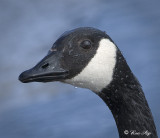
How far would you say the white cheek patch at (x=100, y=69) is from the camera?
15.6 feet

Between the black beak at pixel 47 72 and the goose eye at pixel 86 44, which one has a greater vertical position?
the goose eye at pixel 86 44

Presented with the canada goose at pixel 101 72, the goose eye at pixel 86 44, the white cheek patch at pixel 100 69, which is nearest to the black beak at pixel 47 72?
the canada goose at pixel 101 72

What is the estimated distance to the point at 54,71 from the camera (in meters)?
4.63

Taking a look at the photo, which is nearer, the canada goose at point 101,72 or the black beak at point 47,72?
the black beak at point 47,72

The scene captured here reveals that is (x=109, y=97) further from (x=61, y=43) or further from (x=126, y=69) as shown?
(x=61, y=43)

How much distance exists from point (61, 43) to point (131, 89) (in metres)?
1.03

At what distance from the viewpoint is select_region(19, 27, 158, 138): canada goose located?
476cm

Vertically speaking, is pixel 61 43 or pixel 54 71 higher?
pixel 61 43

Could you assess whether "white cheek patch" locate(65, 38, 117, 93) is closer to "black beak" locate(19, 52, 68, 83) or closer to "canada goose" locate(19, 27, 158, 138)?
"canada goose" locate(19, 27, 158, 138)

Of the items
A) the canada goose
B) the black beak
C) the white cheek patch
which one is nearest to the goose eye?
the canada goose

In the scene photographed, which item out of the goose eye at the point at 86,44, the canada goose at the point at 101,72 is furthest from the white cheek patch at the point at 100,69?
the goose eye at the point at 86,44

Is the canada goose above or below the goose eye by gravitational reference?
below

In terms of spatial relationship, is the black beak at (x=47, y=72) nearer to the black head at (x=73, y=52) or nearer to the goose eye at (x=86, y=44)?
the black head at (x=73, y=52)

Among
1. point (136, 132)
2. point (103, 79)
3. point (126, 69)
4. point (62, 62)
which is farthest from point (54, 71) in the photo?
point (136, 132)
